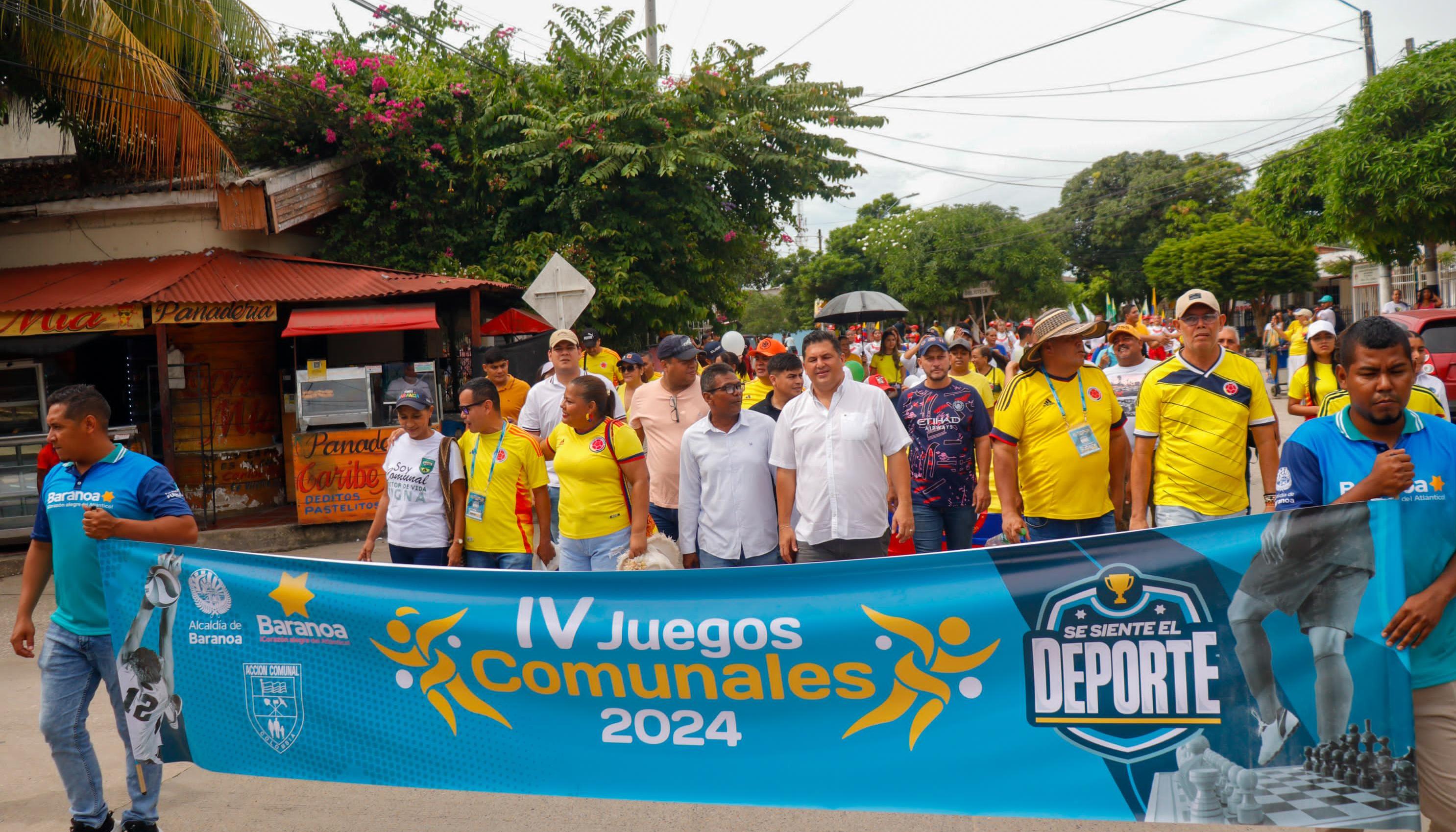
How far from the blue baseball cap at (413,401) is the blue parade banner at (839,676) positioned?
1878 mm

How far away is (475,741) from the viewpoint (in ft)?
13.0

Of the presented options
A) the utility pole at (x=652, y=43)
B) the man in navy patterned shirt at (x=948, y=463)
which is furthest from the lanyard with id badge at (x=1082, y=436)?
the utility pole at (x=652, y=43)

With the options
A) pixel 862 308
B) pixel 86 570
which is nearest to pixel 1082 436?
pixel 86 570

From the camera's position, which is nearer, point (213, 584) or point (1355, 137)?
point (213, 584)

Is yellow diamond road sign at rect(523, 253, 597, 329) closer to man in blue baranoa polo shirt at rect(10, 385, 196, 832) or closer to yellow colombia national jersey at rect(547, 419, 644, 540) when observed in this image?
yellow colombia national jersey at rect(547, 419, 644, 540)

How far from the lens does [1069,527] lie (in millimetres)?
5535

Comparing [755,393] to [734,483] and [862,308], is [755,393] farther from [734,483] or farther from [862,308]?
[862,308]

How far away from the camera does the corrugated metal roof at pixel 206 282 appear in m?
11.9

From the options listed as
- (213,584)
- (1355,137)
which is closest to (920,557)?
(213,584)

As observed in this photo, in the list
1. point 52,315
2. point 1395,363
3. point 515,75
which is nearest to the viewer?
point 1395,363

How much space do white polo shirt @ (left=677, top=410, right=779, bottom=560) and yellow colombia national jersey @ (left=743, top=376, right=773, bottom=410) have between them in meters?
2.45

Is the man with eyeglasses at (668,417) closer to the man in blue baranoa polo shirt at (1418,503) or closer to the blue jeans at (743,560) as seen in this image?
the blue jeans at (743,560)

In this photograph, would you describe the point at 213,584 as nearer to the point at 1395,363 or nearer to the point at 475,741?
the point at 475,741

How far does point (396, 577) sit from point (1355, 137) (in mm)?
19423
